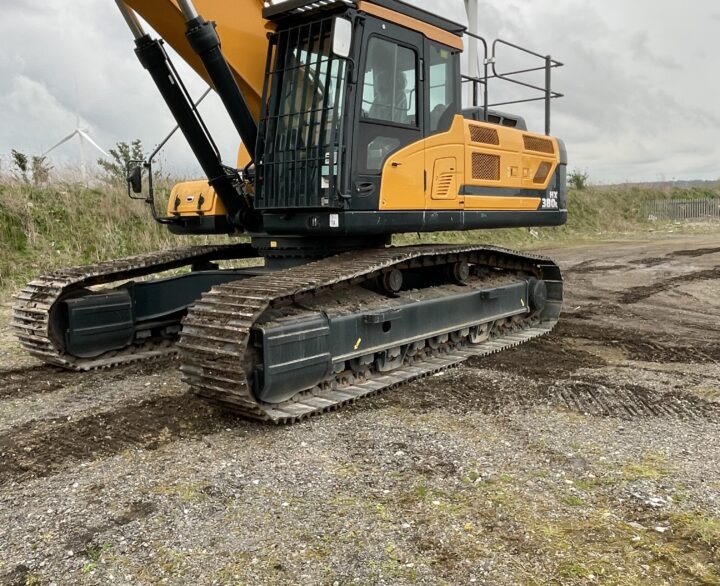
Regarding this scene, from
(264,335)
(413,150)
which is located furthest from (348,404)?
(413,150)

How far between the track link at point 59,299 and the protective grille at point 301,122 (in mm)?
1774

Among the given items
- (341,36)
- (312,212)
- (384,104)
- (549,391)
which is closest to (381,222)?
(312,212)

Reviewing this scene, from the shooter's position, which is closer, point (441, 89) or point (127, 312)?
point (441, 89)

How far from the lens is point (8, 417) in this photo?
17.8ft

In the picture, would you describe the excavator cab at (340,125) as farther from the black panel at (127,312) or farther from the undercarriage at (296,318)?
the black panel at (127,312)

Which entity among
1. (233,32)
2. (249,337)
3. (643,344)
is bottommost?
(643,344)

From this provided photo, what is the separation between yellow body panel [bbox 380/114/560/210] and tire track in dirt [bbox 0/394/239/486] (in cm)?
246

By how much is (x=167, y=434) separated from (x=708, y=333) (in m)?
6.76

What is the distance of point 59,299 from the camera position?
262 inches

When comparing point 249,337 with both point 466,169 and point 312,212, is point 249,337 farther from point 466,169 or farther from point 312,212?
point 466,169

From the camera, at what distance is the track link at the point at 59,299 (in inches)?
259

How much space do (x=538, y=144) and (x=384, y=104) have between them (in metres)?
2.74

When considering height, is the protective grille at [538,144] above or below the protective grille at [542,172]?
above

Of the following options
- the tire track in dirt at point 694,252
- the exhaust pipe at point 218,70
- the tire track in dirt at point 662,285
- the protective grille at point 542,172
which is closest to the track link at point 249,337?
the exhaust pipe at point 218,70
